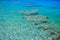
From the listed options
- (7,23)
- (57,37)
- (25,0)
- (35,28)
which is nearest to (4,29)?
(7,23)

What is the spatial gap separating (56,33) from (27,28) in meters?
1.28

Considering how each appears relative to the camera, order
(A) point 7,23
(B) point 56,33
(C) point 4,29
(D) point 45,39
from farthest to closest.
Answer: (A) point 7,23 → (C) point 4,29 → (B) point 56,33 → (D) point 45,39

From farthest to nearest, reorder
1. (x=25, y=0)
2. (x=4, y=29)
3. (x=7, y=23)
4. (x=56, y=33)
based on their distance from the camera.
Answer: (x=25, y=0) < (x=7, y=23) < (x=4, y=29) < (x=56, y=33)

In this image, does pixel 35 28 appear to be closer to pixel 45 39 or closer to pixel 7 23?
pixel 45 39

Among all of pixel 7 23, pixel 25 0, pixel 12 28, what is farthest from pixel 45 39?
pixel 25 0

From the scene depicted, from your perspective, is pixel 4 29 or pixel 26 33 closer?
pixel 26 33

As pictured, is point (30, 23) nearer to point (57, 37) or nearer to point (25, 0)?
point (57, 37)

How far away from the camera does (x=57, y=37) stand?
4.73m

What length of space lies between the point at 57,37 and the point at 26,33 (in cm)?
122

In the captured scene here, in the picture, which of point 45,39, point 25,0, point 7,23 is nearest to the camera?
point 45,39

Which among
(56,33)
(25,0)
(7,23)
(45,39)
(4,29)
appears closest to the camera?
(45,39)

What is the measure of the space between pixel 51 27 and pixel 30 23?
3.54ft

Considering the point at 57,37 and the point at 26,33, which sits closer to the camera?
the point at 57,37

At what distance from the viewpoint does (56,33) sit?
508 cm
